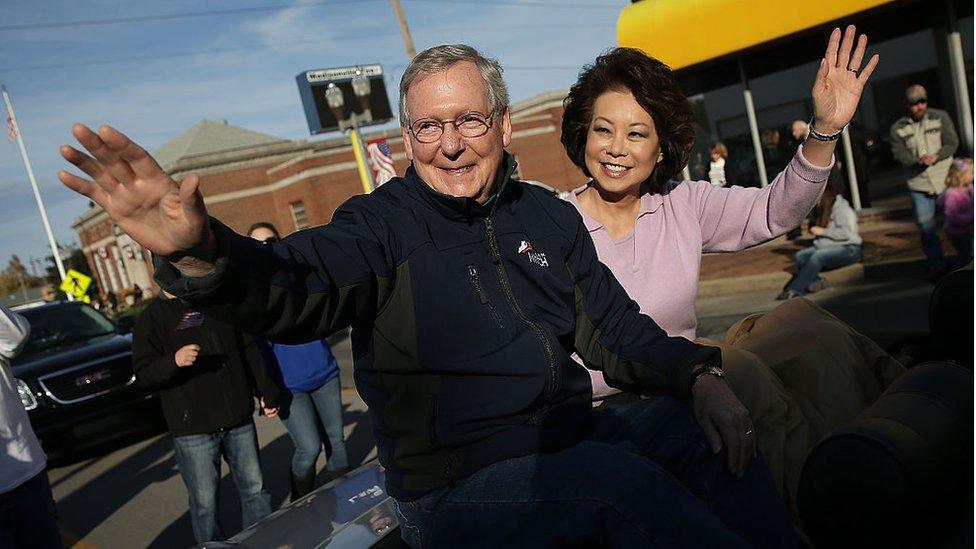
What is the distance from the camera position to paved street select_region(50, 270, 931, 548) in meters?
5.91

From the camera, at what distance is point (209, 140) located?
4788cm

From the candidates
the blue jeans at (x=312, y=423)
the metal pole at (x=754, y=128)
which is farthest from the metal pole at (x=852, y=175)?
the blue jeans at (x=312, y=423)

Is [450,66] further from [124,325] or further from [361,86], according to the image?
Result: [361,86]

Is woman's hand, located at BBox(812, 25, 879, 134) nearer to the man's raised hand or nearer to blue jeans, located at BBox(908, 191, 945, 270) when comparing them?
the man's raised hand

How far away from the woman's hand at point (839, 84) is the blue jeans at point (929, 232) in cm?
619

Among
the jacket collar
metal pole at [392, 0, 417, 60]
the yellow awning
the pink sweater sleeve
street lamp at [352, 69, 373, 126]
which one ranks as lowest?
the pink sweater sleeve

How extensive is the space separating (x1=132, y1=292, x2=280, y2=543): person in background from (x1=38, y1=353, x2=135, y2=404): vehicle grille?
180 inches

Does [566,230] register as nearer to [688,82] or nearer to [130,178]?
[130,178]

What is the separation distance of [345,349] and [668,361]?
11721 mm

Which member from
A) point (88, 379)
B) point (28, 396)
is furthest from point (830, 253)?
point (28, 396)

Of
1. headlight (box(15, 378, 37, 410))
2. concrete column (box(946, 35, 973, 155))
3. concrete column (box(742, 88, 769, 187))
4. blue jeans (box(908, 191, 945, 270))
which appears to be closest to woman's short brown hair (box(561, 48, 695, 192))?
blue jeans (box(908, 191, 945, 270))

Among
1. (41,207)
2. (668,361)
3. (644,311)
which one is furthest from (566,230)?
(41,207)

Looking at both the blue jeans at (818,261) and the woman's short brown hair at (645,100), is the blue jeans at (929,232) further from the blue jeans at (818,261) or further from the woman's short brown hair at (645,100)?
the woman's short brown hair at (645,100)

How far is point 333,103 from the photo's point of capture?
567 inches
